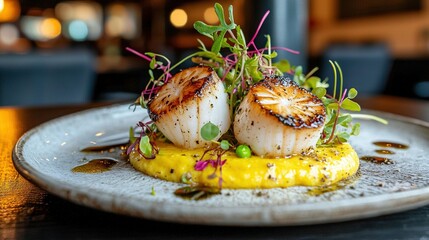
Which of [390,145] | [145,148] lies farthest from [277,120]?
[390,145]

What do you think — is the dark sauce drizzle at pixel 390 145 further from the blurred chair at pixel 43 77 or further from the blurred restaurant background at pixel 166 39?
the blurred chair at pixel 43 77

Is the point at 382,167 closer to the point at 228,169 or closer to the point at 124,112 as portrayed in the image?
the point at 228,169

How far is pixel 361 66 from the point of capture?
18.3 feet

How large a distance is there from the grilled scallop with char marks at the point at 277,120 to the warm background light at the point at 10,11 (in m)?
13.0

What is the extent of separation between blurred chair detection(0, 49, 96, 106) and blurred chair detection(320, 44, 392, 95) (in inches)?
103

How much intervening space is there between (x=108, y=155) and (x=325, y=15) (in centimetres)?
909

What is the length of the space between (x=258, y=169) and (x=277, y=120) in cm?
11

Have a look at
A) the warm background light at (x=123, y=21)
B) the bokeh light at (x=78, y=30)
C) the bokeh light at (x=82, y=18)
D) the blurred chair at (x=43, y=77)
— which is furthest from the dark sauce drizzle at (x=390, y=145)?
the bokeh light at (x=78, y=30)

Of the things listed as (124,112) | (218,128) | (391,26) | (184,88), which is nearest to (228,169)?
(218,128)

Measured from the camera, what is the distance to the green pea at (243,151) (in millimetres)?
1032

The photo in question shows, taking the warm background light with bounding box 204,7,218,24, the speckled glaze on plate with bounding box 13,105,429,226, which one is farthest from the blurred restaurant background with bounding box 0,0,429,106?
the speckled glaze on plate with bounding box 13,105,429,226

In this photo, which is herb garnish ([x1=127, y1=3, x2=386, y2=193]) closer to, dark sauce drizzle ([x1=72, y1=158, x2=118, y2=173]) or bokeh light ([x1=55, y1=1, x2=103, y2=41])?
dark sauce drizzle ([x1=72, y1=158, x2=118, y2=173])

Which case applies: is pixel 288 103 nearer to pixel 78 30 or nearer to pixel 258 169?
pixel 258 169

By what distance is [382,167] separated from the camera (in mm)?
1139
